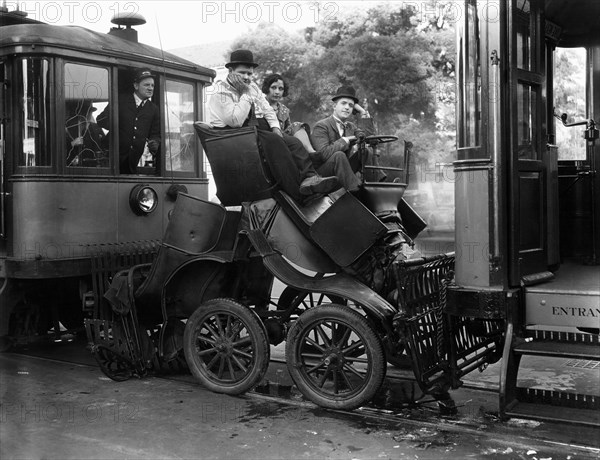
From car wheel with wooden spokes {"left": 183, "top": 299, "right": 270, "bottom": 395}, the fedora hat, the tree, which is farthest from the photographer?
the tree

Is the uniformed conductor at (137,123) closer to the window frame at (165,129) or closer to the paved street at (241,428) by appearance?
the window frame at (165,129)

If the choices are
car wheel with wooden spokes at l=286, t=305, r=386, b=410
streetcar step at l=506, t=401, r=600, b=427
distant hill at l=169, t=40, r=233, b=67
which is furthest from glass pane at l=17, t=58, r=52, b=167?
distant hill at l=169, t=40, r=233, b=67

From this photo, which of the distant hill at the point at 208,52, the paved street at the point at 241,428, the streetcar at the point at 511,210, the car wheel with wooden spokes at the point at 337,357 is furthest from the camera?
the distant hill at the point at 208,52

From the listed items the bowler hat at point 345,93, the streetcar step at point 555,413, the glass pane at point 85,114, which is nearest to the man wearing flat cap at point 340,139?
the bowler hat at point 345,93

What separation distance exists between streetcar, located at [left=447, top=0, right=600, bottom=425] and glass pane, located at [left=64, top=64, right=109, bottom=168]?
12.5 feet

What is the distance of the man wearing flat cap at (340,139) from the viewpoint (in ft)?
20.9

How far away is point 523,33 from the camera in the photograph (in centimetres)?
501

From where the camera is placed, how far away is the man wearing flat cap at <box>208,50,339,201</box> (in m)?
6.02

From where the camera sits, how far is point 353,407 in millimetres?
5434

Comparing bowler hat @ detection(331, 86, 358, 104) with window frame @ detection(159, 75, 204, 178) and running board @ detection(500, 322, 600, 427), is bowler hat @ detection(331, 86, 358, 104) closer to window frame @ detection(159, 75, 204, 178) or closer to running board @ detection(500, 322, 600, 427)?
window frame @ detection(159, 75, 204, 178)

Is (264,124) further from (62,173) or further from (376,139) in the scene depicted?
(62,173)

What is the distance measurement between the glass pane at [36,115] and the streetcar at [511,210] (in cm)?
395

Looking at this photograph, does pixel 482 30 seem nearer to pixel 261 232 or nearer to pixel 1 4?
pixel 261 232

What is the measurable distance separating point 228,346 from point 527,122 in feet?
9.47
